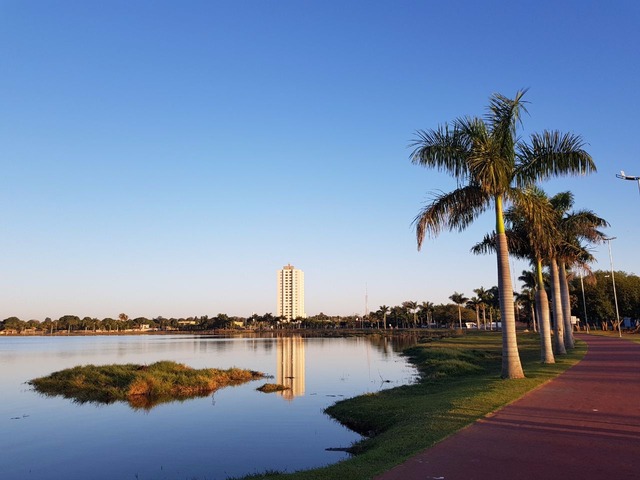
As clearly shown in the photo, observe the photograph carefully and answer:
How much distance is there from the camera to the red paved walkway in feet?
26.9

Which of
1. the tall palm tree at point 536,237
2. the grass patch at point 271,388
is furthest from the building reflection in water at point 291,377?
the tall palm tree at point 536,237

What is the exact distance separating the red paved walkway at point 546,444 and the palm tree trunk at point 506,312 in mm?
4197

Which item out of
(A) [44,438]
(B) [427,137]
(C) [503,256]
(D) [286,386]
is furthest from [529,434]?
(D) [286,386]

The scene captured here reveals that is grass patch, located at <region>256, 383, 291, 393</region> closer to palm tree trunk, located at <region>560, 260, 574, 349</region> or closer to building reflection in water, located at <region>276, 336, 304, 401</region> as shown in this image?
building reflection in water, located at <region>276, 336, 304, 401</region>

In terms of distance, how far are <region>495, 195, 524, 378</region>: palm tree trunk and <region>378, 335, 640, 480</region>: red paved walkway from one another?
4197 millimetres

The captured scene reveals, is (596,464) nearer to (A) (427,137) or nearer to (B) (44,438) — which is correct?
(A) (427,137)

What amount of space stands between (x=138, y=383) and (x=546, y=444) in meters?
26.7

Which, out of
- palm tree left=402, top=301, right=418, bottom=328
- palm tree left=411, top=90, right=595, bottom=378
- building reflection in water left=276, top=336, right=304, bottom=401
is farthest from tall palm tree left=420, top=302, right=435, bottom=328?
palm tree left=411, top=90, right=595, bottom=378

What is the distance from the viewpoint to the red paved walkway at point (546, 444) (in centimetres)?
820

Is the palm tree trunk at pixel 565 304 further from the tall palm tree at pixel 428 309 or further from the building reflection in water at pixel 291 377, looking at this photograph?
the tall palm tree at pixel 428 309

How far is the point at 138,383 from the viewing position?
31.1 m

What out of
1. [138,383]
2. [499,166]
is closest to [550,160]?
[499,166]

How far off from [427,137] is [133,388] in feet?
73.8

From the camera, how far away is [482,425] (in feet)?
38.9
